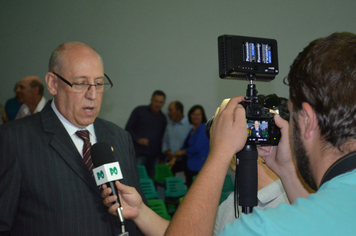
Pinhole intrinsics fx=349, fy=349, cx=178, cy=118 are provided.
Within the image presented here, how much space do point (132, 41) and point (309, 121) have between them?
6.10 m

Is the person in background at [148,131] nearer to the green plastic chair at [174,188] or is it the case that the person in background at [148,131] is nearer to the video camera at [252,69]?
the green plastic chair at [174,188]

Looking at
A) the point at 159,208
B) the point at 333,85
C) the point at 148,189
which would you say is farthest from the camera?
the point at 148,189

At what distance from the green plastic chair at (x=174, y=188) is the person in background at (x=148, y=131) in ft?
3.66

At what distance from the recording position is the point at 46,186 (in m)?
1.42

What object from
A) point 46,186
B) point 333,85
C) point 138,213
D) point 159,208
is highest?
point 333,85

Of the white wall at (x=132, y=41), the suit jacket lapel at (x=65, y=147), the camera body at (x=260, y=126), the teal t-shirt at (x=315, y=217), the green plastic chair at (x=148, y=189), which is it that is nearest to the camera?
the teal t-shirt at (x=315, y=217)

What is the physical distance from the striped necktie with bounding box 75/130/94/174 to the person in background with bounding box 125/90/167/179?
4.03 m

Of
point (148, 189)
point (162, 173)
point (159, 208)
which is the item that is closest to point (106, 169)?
point (159, 208)

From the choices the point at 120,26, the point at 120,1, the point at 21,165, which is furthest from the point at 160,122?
the point at 21,165

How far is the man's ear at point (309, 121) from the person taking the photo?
32.5 inches

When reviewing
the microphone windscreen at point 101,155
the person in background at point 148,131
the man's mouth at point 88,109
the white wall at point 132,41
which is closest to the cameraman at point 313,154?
the microphone windscreen at point 101,155

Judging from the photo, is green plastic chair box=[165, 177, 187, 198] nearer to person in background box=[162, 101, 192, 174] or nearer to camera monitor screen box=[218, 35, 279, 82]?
person in background box=[162, 101, 192, 174]

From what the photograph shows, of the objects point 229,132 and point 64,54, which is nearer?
point 229,132

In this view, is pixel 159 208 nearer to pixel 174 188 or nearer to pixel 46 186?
pixel 174 188
